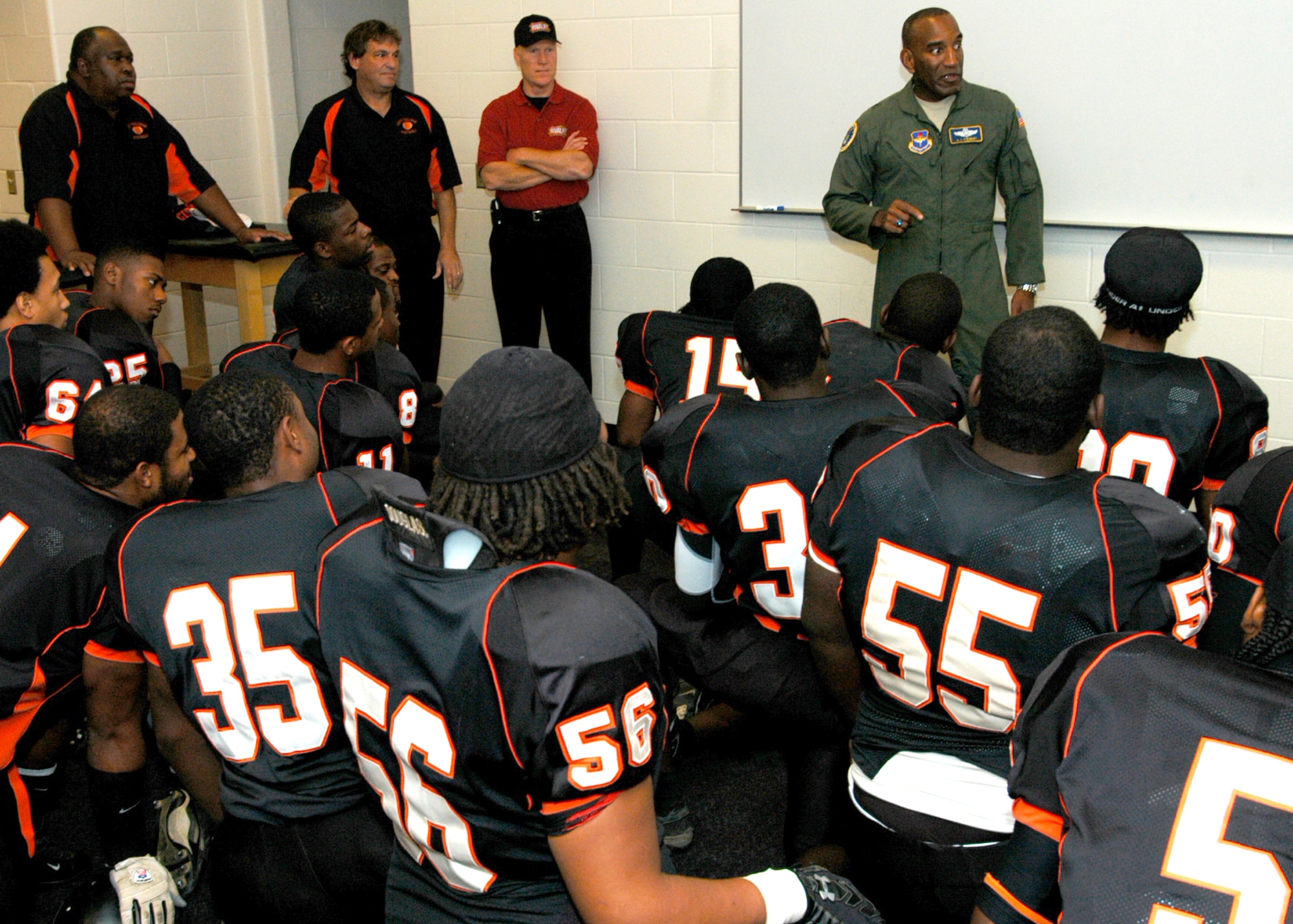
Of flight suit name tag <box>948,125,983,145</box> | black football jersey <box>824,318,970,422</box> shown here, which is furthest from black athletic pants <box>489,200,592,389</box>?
black football jersey <box>824,318,970,422</box>

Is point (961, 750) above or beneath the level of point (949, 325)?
beneath

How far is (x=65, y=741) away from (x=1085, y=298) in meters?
3.65

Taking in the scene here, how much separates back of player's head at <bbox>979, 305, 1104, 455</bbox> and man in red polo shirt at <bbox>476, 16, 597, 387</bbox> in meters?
3.55

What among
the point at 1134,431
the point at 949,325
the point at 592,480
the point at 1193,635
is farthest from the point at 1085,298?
the point at 592,480

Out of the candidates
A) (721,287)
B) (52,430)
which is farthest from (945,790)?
(52,430)

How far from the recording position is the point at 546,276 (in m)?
5.31

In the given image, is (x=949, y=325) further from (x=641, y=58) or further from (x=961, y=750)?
(x=641, y=58)

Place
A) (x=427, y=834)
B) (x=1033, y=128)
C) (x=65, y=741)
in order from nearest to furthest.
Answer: (x=427, y=834) → (x=65, y=741) → (x=1033, y=128)

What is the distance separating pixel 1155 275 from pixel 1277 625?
4.87 ft

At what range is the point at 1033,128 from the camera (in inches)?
169

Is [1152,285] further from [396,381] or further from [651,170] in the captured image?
[651,170]

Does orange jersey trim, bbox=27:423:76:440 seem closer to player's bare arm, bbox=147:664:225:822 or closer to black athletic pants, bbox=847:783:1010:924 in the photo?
player's bare arm, bbox=147:664:225:822

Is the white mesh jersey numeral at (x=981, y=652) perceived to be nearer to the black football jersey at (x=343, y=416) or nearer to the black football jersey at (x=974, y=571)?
the black football jersey at (x=974, y=571)

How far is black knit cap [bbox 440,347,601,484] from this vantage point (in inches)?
56.4
